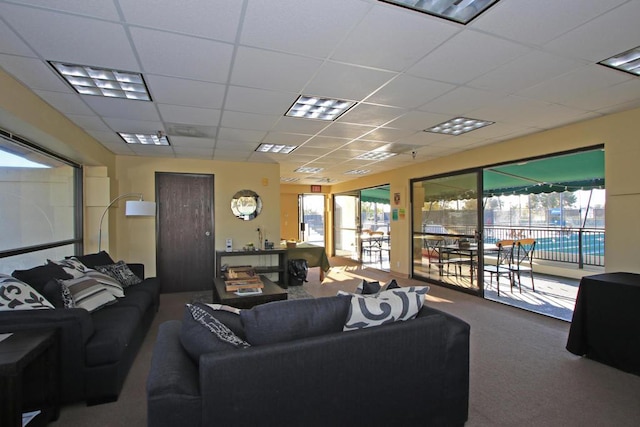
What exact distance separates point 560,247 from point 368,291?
7.45m

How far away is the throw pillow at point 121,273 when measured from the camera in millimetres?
3889

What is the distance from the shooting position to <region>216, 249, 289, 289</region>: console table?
227 inches

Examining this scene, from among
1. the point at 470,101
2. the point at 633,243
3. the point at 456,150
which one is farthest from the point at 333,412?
the point at 456,150

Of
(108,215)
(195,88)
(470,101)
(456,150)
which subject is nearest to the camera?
(195,88)

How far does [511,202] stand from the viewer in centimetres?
866

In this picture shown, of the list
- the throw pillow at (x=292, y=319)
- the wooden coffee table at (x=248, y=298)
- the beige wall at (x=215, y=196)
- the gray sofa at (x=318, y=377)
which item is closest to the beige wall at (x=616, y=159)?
the gray sofa at (x=318, y=377)

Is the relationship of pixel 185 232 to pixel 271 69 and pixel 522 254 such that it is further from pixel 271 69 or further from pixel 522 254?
pixel 522 254

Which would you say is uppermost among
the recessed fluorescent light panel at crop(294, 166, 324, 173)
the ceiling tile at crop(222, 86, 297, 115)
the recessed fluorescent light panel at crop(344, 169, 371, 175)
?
the ceiling tile at crop(222, 86, 297, 115)

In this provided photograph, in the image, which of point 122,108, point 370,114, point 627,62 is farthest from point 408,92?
point 122,108

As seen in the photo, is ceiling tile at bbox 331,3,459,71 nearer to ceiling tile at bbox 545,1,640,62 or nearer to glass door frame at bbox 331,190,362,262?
ceiling tile at bbox 545,1,640,62

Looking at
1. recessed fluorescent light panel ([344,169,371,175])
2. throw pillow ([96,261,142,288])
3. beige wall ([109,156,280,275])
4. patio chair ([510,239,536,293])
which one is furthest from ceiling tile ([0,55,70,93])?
patio chair ([510,239,536,293])

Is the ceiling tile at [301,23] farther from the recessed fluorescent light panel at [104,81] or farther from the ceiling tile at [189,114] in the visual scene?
the ceiling tile at [189,114]

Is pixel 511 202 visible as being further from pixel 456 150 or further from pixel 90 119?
pixel 90 119

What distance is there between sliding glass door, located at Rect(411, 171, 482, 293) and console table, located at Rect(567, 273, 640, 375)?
2231 mm
